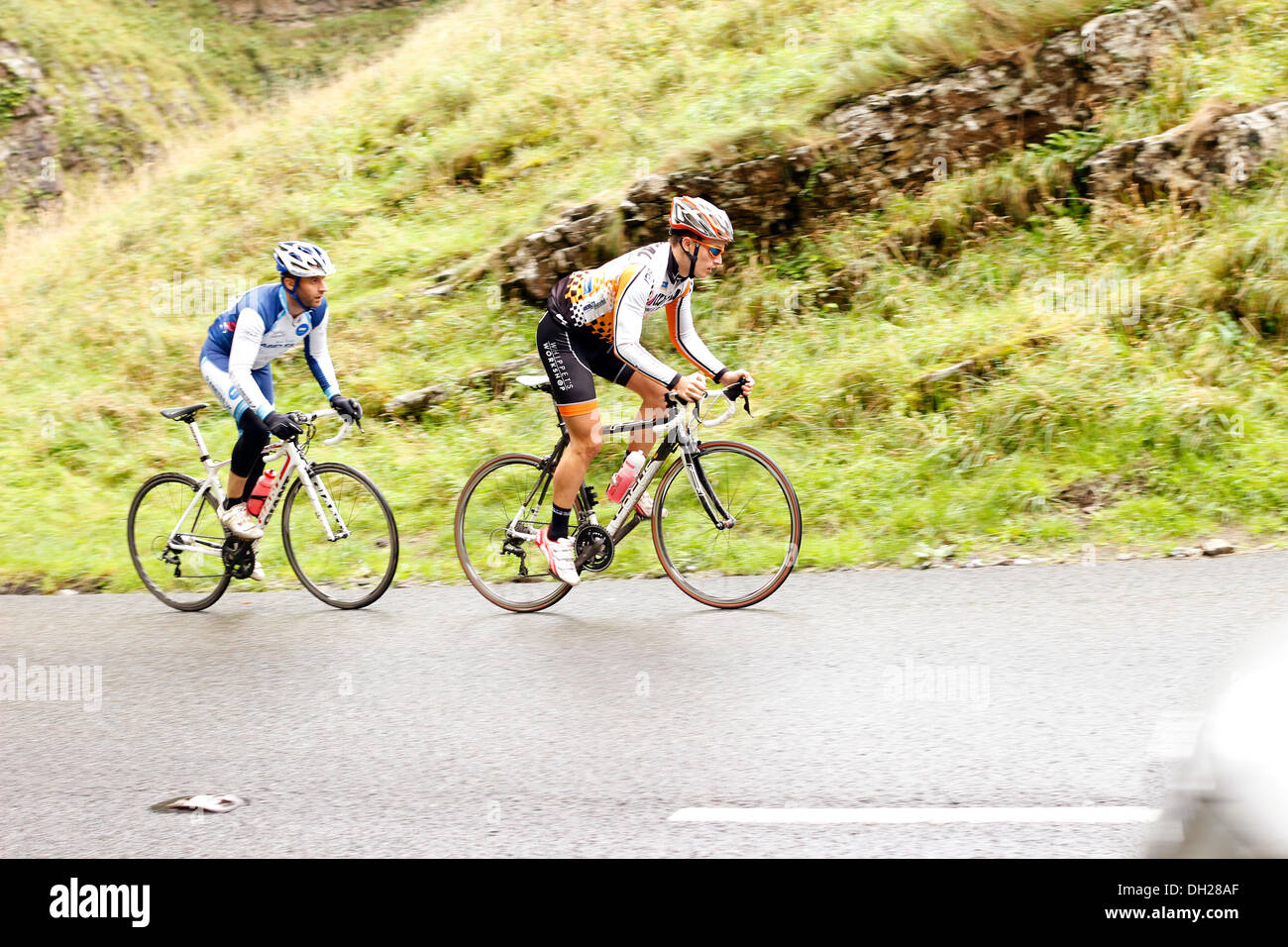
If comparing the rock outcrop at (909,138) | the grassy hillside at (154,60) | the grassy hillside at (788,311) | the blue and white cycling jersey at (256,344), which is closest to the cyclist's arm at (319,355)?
the blue and white cycling jersey at (256,344)

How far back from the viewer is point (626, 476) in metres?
6.42

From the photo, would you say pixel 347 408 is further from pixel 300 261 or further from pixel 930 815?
pixel 930 815

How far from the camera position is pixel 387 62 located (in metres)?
20.5

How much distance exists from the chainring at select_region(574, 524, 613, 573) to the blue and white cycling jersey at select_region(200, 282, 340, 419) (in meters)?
1.68

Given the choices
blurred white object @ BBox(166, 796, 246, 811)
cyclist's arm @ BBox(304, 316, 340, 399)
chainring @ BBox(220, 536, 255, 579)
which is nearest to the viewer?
blurred white object @ BBox(166, 796, 246, 811)

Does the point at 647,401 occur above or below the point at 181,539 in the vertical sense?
above

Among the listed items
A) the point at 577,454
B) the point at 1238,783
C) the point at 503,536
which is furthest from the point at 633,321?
the point at 1238,783

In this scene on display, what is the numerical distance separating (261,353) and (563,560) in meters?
2.23

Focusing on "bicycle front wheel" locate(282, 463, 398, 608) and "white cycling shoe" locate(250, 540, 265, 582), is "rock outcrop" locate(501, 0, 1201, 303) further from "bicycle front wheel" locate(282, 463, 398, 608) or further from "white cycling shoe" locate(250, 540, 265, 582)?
"bicycle front wheel" locate(282, 463, 398, 608)

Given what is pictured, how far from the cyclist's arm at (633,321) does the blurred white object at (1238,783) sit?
159 inches

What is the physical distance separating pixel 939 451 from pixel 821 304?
2871mm

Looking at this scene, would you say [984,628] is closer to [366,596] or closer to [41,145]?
[366,596]

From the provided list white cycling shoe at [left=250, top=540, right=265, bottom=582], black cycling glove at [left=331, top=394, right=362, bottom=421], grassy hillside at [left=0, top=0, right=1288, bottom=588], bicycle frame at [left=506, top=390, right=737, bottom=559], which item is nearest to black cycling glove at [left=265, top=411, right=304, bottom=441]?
black cycling glove at [left=331, top=394, right=362, bottom=421]

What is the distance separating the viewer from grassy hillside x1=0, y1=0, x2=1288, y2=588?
7.70 metres
